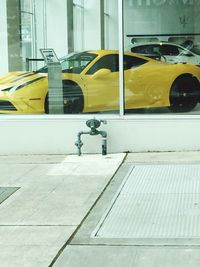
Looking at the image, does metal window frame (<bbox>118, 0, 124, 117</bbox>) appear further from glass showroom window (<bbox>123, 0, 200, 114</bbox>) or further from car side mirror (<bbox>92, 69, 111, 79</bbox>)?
car side mirror (<bbox>92, 69, 111, 79</bbox>)

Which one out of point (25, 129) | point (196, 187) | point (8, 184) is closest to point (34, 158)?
point (25, 129)

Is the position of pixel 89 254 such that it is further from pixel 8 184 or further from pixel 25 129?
pixel 25 129

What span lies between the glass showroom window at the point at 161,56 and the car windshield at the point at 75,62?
62 cm

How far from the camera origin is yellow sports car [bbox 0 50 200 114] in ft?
30.1

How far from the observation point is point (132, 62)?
9.18 meters

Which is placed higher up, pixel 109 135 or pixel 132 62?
pixel 132 62

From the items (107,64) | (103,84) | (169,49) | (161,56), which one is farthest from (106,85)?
(169,49)

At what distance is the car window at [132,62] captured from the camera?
30.0 feet

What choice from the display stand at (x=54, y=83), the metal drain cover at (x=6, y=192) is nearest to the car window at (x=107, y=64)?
the display stand at (x=54, y=83)

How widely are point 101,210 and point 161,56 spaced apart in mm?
3772

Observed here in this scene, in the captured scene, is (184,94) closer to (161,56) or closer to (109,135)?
(161,56)

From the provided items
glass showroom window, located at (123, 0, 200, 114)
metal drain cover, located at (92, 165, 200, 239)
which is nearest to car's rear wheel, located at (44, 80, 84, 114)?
glass showroom window, located at (123, 0, 200, 114)

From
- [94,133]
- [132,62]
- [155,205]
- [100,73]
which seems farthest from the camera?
[100,73]

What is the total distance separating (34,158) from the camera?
907 cm
